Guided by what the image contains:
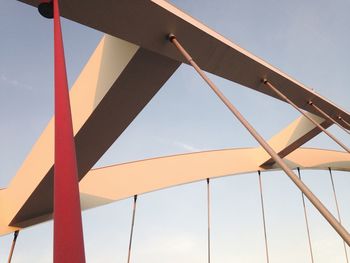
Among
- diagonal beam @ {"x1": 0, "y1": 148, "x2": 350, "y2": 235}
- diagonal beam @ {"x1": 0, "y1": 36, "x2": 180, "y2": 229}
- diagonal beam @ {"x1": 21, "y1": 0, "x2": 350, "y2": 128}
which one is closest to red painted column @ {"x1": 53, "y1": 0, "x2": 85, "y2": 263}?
diagonal beam @ {"x1": 21, "y1": 0, "x2": 350, "y2": 128}

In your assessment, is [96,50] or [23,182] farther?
[23,182]

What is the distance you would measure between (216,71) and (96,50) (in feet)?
5.54

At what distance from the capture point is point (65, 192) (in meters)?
1.16

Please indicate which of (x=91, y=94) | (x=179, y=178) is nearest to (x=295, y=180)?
(x=91, y=94)

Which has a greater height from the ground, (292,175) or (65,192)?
(292,175)

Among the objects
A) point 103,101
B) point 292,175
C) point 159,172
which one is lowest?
point 292,175

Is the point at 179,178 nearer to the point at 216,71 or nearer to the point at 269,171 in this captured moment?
the point at 269,171

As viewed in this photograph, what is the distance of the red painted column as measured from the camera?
1.04 metres

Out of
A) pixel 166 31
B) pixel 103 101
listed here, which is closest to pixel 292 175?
pixel 166 31

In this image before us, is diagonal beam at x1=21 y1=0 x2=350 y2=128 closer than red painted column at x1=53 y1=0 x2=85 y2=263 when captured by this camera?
No

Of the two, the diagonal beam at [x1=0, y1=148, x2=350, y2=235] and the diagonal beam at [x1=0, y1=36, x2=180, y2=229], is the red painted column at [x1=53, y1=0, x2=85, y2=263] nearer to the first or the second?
the diagonal beam at [x1=0, y1=36, x2=180, y2=229]

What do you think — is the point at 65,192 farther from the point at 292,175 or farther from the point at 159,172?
the point at 159,172

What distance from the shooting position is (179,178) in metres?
8.43

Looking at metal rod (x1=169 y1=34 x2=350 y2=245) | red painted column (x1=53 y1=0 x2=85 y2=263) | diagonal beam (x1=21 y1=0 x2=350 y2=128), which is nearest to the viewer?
red painted column (x1=53 y1=0 x2=85 y2=263)
